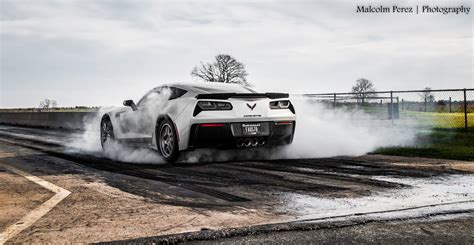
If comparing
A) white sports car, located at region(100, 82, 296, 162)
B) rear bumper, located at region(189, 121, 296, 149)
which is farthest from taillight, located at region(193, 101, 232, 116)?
rear bumper, located at region(189, 121, 296, 149)

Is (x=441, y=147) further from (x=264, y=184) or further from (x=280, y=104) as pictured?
(x=264, y=184)

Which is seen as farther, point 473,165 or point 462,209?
point 473,165

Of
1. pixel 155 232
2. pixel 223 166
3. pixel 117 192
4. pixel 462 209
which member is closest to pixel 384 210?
pixel 462 209

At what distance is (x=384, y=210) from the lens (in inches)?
187

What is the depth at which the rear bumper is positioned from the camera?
8.42m

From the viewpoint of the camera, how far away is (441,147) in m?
11.9

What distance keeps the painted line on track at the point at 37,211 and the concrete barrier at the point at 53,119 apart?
2036 cm

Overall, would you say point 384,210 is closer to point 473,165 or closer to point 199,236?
point 199,236

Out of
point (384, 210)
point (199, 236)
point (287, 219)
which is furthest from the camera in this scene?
point (384, 210)

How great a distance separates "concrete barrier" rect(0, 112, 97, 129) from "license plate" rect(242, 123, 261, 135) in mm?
19415

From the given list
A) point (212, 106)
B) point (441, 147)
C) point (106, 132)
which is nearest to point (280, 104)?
point (212, 106)

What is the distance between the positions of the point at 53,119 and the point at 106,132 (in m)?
21.5

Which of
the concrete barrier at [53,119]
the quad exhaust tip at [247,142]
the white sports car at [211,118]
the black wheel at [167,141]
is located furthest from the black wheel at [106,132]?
the concrete barrier at [53,119]

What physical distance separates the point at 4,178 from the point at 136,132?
9.40 feet
